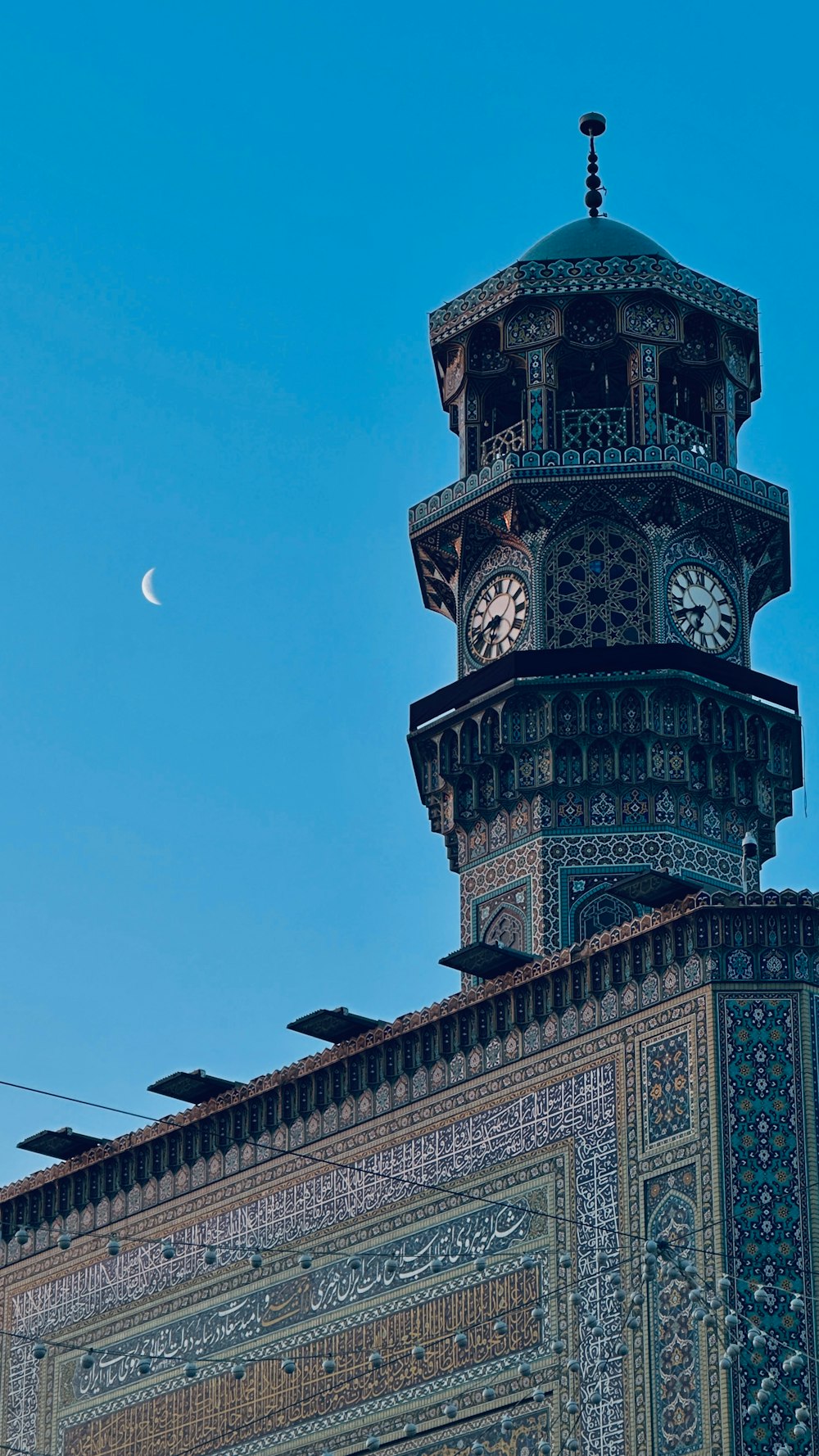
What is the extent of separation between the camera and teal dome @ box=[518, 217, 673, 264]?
27562mm

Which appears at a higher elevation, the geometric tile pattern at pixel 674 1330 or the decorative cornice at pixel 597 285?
the decorative cornice at pixel 597 285

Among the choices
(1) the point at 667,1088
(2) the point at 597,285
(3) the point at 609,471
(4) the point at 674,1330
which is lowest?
(4) the point at 674,1330

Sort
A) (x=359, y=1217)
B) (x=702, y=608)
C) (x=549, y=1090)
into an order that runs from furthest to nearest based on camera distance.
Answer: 1. (x=702, y=608)
2. (x=359, y=1217)
3. (x=549, y=1090)

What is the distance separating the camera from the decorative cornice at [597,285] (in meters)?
27.1

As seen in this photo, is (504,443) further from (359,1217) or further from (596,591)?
(359,1217)

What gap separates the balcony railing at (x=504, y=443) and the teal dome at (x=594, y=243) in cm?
149

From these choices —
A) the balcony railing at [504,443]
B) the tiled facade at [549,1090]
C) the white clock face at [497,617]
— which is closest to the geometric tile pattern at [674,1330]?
the tiled facade at [549,1090]

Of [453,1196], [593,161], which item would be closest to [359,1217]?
[453,1196]

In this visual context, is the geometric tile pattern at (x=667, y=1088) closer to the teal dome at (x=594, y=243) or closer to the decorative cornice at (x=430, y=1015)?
the decorative cornice at (x=430, y=1015)

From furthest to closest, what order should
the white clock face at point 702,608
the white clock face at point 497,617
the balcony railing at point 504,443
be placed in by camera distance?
the balcony railing at point 504,443 < the white clock face at point 497,617 < the white clock face at point 702,608

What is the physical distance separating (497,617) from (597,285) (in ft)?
9.84

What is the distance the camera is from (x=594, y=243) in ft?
91.2

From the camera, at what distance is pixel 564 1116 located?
22375 millimetres

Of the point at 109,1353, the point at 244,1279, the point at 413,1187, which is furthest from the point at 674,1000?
the point at 109,1353
